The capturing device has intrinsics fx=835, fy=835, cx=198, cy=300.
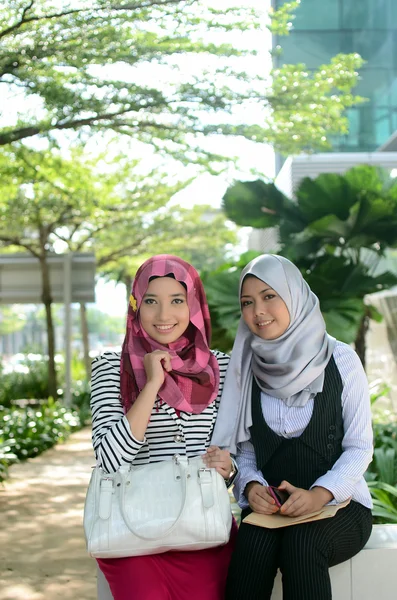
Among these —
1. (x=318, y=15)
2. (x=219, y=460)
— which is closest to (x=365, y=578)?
(x=219, y=460)

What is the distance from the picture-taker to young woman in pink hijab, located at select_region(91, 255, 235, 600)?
2.56 metres

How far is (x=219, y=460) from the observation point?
2.61 metres

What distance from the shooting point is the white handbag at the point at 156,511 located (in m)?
2.40

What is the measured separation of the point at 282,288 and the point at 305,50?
17189 millimetres

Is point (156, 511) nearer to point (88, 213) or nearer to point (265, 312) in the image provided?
point (265, 312)

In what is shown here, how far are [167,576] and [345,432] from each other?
0.72 metres

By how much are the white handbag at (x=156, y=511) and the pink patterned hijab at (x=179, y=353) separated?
27 centimetres

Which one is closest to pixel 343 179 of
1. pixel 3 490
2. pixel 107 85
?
pixel 107 85

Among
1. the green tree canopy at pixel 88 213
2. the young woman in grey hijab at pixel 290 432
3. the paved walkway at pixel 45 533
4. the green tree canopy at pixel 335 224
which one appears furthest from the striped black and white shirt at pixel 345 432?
the green tree canopy at pixel 88 213

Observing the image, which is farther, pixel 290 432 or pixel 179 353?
pixel 179 353

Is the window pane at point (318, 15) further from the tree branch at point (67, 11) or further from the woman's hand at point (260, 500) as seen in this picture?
the woman's hand at point (260, 500)

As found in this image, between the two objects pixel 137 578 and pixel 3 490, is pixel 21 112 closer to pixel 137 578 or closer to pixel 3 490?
pixel 3 490

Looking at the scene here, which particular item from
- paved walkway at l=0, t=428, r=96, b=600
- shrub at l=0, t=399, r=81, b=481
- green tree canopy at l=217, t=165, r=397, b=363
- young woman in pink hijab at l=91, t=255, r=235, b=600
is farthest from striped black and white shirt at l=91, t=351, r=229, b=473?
shrub at l=0, t=399, r=81, b=481

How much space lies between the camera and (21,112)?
8016 millimetres
